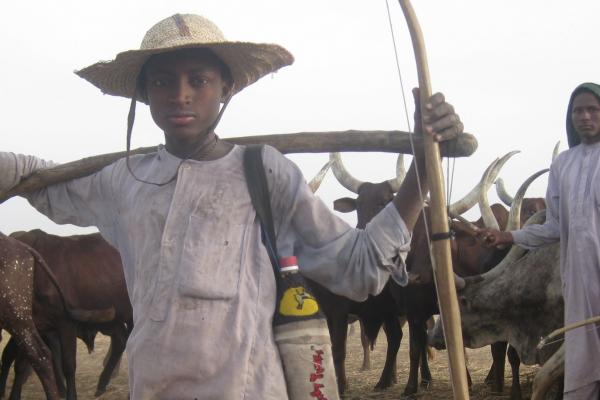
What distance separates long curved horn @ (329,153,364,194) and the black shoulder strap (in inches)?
264

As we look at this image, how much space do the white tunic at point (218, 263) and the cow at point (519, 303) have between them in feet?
12.0

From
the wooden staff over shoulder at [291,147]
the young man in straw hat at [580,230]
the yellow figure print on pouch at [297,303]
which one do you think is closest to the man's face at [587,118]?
the young man in straw hat at [580,230]

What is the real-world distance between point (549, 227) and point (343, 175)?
4.42 m

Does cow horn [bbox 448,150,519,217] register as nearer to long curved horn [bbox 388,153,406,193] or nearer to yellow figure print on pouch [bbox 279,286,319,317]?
long curved horn [bbox 388,153,406,193]

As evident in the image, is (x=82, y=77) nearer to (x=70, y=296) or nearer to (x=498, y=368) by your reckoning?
(x=498, y=368)

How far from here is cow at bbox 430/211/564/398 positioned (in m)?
5.83

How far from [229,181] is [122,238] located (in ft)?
1.27

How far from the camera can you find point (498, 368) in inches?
306

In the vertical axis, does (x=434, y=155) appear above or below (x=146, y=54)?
below

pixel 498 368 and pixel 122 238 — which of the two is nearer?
pixel 122 238

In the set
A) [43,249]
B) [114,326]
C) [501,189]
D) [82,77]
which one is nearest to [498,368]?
[501,189]

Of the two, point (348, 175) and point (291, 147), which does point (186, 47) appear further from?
point (348, 175)

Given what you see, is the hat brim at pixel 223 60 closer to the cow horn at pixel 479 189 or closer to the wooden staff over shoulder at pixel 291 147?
the wooden staff over shoulder at pixel 291 147

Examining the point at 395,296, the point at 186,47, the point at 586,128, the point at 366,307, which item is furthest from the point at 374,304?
the point at 186,47
